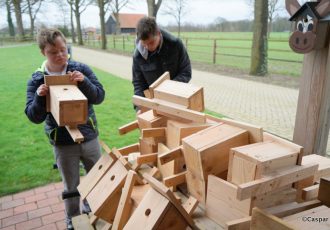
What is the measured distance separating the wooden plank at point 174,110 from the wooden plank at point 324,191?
22.8 inches

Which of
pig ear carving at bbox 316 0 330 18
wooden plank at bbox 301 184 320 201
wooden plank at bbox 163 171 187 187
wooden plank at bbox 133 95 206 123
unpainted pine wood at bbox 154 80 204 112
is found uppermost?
pig ear carving at bbox 316 0 330 18

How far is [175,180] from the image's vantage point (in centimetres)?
160

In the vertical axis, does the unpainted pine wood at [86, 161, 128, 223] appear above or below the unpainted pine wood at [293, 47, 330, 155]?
below

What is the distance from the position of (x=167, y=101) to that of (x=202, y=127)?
0.91ft

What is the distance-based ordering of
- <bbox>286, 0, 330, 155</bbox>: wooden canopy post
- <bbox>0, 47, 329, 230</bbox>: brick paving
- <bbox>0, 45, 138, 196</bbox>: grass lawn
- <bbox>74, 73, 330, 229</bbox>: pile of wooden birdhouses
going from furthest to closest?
<bbox>0, 45, 138, 196</bbox>: grass lawn → <bbox>0, 47, 329, 230</bbox>: brick paving → <bbox>286, 0, 330, 155</bbox>: wooden canopy post → <bbox>74, 73, 330, 229</bbox>: pile of wooden birdhouses

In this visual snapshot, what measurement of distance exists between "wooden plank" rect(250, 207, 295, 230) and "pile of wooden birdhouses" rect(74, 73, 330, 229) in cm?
4

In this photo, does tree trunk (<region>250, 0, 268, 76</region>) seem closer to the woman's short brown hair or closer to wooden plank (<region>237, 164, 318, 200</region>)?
the woman's short brown hair

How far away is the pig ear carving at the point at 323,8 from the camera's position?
6.72 feet

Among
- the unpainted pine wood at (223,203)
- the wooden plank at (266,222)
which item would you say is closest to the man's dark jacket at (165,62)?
the unpainted pine wood at (223,203)

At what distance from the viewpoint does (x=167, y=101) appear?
1.82 meters

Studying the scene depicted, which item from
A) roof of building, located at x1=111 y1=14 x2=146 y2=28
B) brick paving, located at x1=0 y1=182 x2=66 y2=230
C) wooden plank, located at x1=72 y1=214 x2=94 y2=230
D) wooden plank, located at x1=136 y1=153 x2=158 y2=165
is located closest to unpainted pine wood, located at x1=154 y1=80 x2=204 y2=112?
wooden plank, located at x1=136 y1=153 x2=158 y2=165

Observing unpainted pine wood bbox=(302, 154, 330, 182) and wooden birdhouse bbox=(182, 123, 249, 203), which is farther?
unpainted pine wood bbox=(302, 154, 330, 182)

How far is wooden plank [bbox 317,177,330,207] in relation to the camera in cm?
129

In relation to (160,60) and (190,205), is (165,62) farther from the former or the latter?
(190,205)
